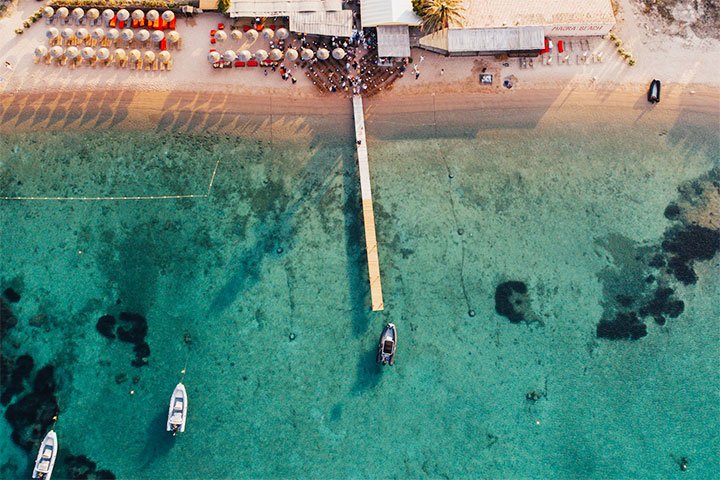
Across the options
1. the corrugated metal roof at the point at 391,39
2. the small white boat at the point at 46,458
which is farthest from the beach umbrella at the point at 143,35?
the small white boat at the point at 46,458

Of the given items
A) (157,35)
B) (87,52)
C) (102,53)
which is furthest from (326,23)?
(87,52)

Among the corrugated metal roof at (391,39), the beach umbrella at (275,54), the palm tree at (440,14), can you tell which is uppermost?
the palm tree at (440,14)

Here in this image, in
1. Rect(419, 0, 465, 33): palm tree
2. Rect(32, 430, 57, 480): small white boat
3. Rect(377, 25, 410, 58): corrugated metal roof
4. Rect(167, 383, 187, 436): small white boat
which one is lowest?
Rect(32, 430, 57, 480): small white boat

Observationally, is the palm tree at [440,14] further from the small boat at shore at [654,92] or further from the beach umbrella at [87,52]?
the beach umbrella at [87,52]

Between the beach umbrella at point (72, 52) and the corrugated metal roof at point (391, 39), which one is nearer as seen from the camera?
the beach umbrella at point (72, 52)

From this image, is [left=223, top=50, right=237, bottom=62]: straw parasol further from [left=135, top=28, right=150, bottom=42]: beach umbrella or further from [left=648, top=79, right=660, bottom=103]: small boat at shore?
[left=648, top=79, right=660, bottom=103]: small boat at shore

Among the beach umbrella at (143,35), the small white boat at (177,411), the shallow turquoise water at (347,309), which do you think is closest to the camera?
the small white boat at (177,411)

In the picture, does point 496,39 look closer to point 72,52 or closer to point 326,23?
point 326,23

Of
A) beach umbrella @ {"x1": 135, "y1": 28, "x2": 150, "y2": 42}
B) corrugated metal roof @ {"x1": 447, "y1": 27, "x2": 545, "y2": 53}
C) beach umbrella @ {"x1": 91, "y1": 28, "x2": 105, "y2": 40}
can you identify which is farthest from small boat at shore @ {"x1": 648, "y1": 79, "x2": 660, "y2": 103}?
beach umbrella @ {"x1": 91, "y1": 28, "x2": 105, "y2": 40}
